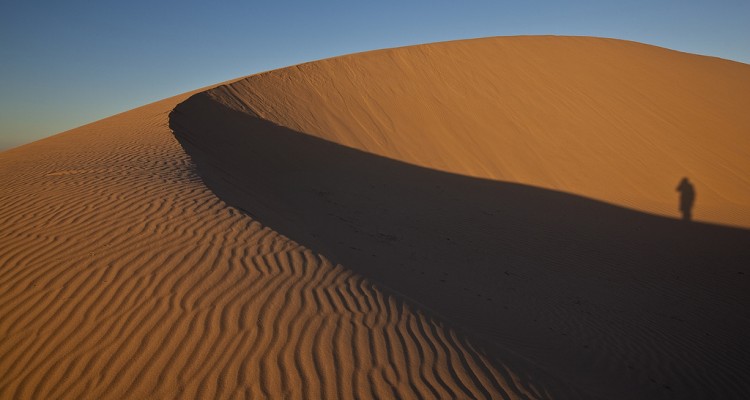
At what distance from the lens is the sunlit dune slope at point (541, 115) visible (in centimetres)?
1320

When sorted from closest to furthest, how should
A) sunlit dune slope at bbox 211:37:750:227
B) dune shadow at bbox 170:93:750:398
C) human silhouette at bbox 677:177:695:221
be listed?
dune shadow at bbox 170:93:750:398
human silhouette at bbox 677:177:695:221
sunlit dune slope at bbox 211:37:750:227

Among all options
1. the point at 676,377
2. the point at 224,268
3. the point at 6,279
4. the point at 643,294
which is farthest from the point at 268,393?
the point at 643,294

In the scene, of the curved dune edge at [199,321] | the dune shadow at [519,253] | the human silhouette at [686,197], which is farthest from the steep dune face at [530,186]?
the curved dune edge at [199,321]

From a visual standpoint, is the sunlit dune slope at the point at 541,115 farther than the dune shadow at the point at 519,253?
Yes

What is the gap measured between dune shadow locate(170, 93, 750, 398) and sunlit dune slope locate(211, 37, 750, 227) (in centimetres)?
150

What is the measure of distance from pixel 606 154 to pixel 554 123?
245 cm

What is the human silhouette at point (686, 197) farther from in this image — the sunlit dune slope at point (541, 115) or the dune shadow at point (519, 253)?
the dune shadow at point (519, 253)

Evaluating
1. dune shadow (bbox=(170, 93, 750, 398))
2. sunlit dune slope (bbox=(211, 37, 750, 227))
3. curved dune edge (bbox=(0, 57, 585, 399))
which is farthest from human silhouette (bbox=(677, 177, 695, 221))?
curved dune edge (bbox=(0, 57, 585, 399))

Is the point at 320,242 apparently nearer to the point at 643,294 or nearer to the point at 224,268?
the point at 224,268

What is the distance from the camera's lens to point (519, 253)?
7.86 m

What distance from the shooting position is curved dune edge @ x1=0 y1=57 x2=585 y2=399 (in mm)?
3012

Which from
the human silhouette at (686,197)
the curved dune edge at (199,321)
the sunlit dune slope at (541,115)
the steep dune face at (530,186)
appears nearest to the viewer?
the curved dune edge at (199,321)

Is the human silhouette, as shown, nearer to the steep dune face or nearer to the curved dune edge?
the steep dune face

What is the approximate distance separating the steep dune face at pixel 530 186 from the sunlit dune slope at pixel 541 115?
9 centimetres
